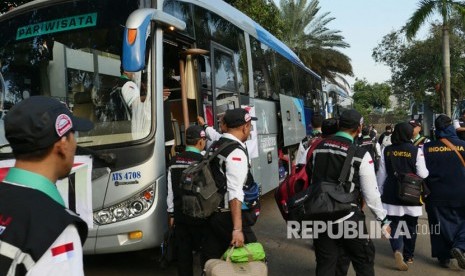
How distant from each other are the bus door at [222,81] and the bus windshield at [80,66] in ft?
5.12

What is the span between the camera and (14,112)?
5.32ft

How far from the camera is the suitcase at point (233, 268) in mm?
3344

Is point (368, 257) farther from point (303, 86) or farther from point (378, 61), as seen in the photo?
point (378, 61)

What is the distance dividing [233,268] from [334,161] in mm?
1314

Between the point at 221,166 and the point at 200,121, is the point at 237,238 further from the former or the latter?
the point at 200,121

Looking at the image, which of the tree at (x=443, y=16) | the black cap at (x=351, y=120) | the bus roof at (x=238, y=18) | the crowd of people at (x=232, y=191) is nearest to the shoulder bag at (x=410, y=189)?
the crowd of people at (x=232, y=191)

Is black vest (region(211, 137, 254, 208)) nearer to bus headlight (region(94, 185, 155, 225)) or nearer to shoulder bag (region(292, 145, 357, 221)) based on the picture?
shoulder bag (region(292, 145, 357, 221))

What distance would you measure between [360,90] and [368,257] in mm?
66848

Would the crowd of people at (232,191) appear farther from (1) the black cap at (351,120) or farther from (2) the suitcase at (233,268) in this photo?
(2) the suitcase at (233,268)

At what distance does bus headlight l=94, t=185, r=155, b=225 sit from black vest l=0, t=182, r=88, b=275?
11.3 feet

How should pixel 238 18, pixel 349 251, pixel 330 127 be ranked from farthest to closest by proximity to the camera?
pixel 238 18 < pixel 330 127 < pixel 349 251

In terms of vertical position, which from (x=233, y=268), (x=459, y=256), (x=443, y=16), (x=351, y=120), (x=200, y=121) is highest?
(x=443, y=16)

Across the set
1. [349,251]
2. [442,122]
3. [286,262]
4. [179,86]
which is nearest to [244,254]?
[349,251]

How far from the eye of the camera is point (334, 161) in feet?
13.2
